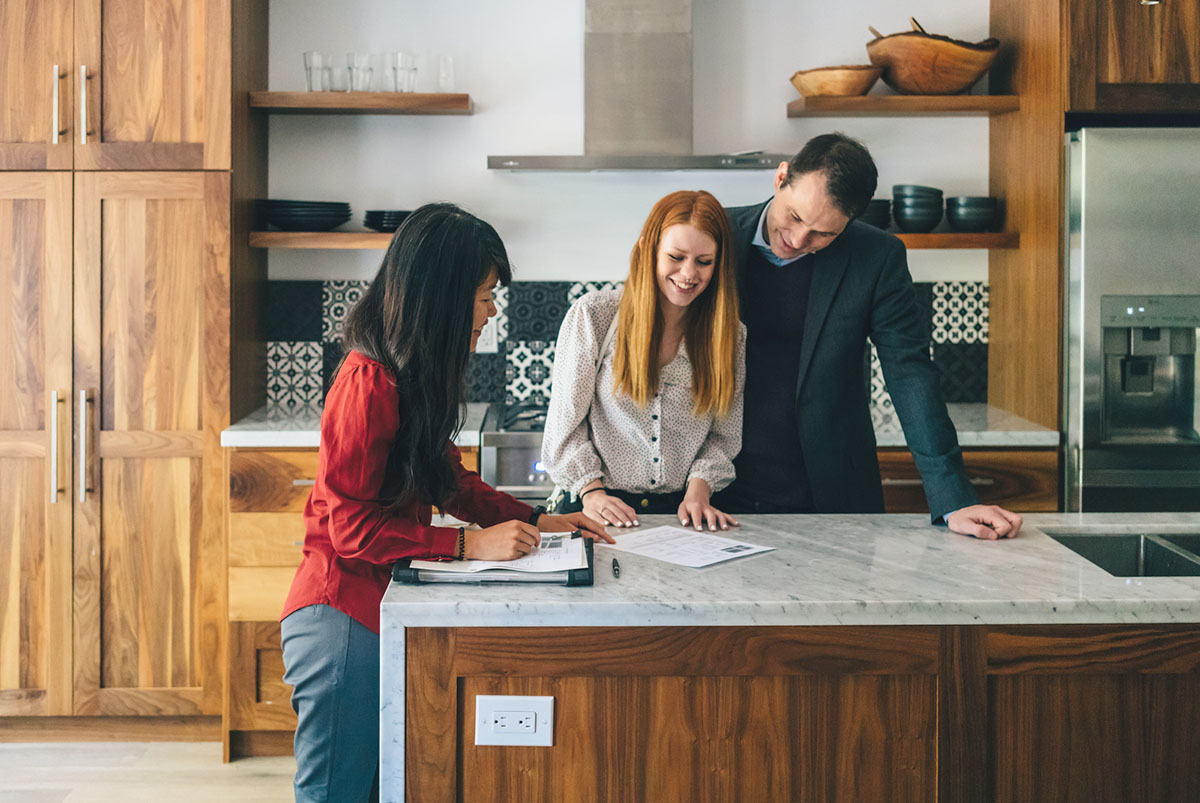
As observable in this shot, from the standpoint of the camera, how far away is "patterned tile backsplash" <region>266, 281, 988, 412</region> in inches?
152

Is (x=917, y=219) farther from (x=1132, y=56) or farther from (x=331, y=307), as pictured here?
(x=331, y=307)

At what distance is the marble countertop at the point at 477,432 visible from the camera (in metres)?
3.19

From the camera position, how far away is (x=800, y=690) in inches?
62.4

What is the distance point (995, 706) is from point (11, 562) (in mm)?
2910

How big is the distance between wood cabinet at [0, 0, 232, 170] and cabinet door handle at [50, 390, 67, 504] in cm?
69

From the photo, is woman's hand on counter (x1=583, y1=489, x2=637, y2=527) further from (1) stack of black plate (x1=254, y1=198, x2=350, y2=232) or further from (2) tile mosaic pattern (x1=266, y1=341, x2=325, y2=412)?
(2) tile mosaic pattern (x1=266, y1=341, x2=325, y2=412)

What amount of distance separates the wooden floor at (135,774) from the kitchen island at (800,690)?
1723 millimetres

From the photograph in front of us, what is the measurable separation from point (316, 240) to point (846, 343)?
6.07ft

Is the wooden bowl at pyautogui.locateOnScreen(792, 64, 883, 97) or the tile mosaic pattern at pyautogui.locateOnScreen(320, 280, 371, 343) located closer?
the wooden bowl at pyautogui.locateOnScreen(792, 64, 883, 97)

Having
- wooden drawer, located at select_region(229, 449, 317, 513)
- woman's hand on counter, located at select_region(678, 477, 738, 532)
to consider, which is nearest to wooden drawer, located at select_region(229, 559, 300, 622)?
wooden drawer, located at select_region(229, 449, 317, 513)

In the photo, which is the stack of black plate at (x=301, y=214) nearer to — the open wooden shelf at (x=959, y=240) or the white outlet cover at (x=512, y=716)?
the open wooden shelf at (x=959, y=240)

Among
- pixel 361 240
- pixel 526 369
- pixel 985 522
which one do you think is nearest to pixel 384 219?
pixel 361 240

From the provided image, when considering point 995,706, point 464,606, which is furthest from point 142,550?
point 995,706

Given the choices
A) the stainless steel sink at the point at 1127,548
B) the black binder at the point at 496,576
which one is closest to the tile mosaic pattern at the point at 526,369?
the stainless steel sink at the point at 1127,548
